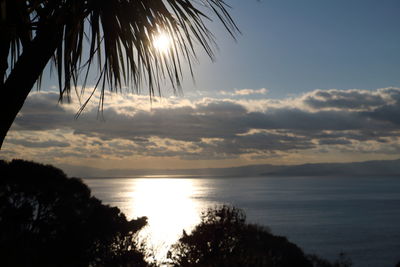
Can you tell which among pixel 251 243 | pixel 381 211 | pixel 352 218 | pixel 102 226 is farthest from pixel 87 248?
pixel 381 211

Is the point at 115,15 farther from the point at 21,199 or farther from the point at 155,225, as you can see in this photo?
the point at 155,225

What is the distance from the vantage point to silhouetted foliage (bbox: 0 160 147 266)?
650 inches

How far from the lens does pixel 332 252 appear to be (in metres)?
85.0

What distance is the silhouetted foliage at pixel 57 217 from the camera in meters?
16.5

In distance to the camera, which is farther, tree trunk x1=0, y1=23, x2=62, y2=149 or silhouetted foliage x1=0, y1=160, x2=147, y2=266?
silhouetted foliage x1=0, y1=160, x2=147, y2=266

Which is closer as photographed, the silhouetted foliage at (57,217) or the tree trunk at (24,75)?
the tree trunk at (24,75)

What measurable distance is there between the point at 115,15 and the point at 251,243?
1209 inches

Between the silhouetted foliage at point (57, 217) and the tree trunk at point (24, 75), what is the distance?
1250 centimetres

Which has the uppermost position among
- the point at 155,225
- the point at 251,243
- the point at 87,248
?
the point at 87,248

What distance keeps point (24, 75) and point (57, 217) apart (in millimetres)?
15444

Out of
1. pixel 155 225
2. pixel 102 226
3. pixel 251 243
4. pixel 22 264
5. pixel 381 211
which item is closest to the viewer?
pixel 22 264

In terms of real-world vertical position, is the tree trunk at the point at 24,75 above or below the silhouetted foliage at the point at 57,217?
above

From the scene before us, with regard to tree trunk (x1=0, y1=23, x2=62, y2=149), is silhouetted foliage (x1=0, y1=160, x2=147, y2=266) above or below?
below

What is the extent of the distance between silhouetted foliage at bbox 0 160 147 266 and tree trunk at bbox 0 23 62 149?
492 inches
